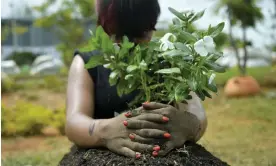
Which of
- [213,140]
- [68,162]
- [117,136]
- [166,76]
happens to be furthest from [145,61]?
[213,140]

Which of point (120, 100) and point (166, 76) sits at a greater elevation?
point (166, 76)

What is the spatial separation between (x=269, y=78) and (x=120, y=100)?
1003cm

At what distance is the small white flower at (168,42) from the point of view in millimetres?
1441

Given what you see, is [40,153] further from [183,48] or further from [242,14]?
[242,14]

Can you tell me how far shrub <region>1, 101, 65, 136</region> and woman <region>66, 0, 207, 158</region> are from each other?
14.6ft

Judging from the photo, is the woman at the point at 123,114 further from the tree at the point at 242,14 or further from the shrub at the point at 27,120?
the tree at the point at 242,14

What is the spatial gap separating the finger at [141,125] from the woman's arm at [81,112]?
121mm

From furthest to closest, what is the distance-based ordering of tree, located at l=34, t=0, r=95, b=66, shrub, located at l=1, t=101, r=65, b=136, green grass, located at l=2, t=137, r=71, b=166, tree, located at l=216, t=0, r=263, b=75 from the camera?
1. tree, located at l=34, t=0, r=95, b=66
2. tree, located at l=216, t=0, r=263, b=75
3. shrub, located at l=1, t=101, r=65, b=136
4. green grass, located at l=2, t=137, r=71, b=166

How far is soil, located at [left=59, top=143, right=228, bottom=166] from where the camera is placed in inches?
57.4

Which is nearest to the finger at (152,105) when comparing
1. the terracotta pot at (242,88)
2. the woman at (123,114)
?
the woman at (123,114)

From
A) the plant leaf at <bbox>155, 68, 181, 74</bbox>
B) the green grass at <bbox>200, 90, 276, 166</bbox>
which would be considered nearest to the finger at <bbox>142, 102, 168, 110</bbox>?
the plant leaf at <bbox>155, 68, 181, 74</bbox>

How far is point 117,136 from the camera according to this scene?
5.02ft

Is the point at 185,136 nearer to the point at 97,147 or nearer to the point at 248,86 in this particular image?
the point at 97,147

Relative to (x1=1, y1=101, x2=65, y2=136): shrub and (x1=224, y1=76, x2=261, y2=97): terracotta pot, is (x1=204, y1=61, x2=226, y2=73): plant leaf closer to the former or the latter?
(x1=1, y1=101, x2=65, y2=136): shrub
